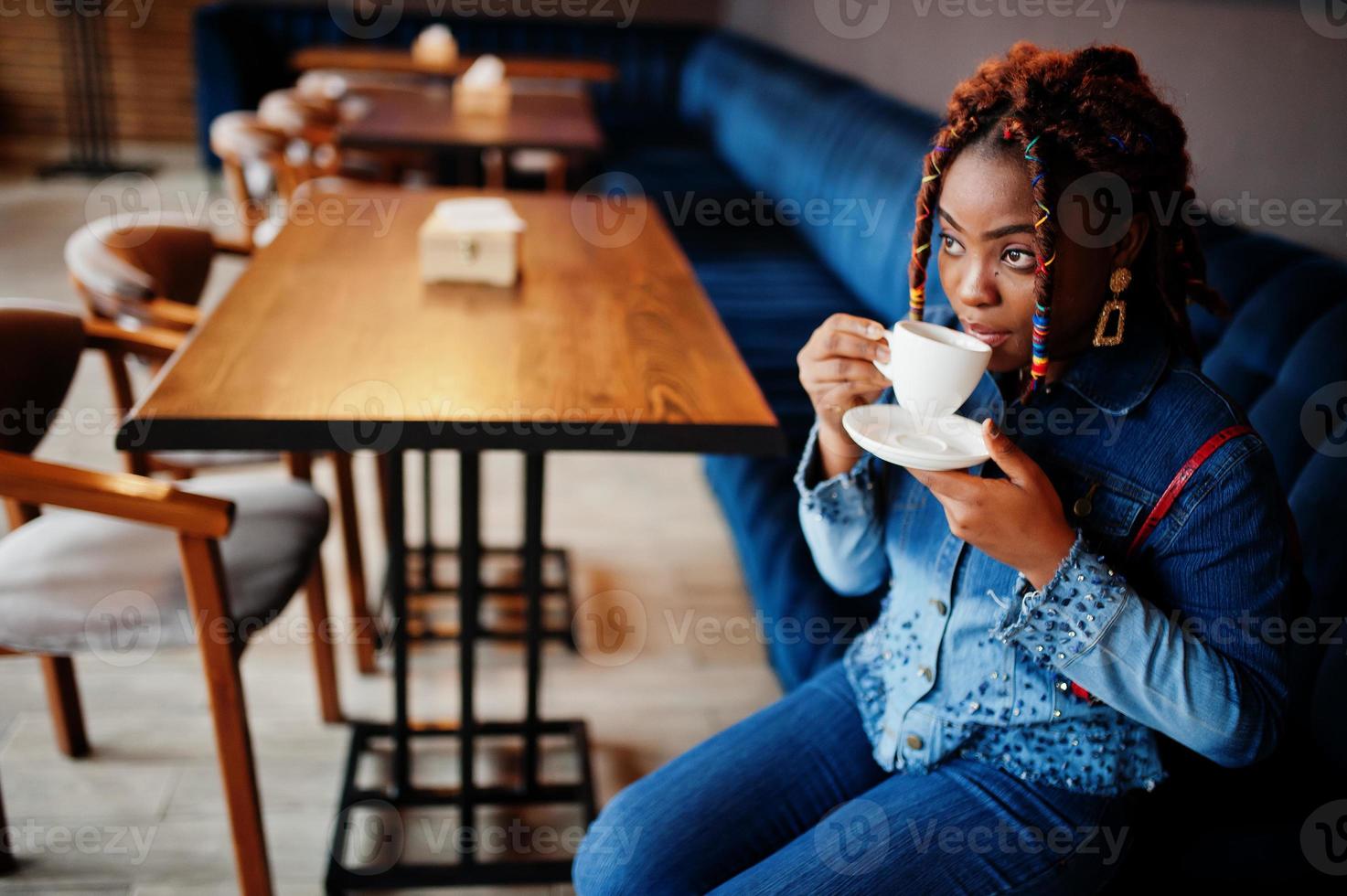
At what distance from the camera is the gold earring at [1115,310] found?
0.93 metres

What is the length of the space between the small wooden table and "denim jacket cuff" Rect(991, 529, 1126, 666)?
0.44 m

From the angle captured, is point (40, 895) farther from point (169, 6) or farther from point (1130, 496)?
point (169, 6)

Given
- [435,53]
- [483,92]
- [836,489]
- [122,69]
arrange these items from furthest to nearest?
[122,69], [435,53], [483,92], [836,489]

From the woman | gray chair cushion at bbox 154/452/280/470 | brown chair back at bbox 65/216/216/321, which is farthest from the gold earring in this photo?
brown chair back at bbox 65/216/216/321

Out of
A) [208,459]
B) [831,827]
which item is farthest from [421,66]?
[831,827]

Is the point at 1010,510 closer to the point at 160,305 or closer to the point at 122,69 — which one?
the point at 160,305

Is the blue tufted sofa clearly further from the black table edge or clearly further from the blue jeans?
the black table edge

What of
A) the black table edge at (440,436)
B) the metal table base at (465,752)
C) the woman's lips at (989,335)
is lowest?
the metal table base at (465,752)

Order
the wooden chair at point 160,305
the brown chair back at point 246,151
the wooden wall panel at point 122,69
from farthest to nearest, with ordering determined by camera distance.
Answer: the wooden wall panel at point 122,69
the brown chair back at point 246,151
the wooden chair at point 160,305

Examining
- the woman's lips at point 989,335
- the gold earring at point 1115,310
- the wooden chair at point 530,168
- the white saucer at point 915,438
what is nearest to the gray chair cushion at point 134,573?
the white saucer at point 915,438

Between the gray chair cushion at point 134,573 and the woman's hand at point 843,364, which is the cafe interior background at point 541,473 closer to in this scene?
the gray chair cushion at point 134,573

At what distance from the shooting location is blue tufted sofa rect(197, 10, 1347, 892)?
1145mm

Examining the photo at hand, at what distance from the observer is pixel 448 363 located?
1.39 meters

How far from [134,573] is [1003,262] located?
1223mm
